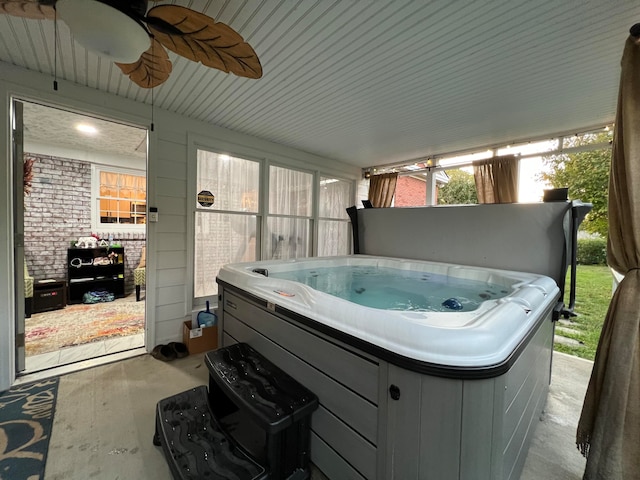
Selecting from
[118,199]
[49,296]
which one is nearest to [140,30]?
[49,296]

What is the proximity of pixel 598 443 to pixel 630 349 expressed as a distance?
1.47 ft

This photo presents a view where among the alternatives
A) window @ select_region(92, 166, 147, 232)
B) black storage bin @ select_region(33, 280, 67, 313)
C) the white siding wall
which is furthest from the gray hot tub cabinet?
window @ select_region(92, 166, 147, 232)

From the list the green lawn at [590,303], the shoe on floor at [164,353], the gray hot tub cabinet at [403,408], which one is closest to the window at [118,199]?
the shoe on floor at [164,353]

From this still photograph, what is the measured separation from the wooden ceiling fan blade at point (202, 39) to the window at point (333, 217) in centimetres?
278

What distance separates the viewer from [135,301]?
404cm

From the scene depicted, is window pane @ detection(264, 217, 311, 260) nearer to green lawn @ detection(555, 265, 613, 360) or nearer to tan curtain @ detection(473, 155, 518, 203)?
tan curtain @ detection(473, 155, 518, 203)

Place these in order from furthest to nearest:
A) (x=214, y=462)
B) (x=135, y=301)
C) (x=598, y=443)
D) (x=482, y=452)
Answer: (x=135, y=301) < (x=598, y=443) < (x=214, y=462) < (x=482, y=452)

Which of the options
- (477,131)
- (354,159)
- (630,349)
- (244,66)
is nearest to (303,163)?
(354,159)

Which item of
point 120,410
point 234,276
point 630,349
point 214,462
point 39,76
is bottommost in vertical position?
point 120,410

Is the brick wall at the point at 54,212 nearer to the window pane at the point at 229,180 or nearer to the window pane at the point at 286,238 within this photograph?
the window pane at the point at 229,180

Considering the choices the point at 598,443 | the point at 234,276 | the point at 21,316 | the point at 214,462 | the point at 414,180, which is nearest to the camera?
the point at 214,462

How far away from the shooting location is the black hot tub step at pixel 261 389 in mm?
987

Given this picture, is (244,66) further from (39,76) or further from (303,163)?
(303,163)

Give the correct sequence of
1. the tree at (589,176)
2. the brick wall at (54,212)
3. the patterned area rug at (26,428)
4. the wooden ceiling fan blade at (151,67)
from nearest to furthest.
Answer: the patterned area rug at (26,428) → the wooden ceiling fan blade at (151,67) → the tree at (589,176) → the brick wall at (54,212)
